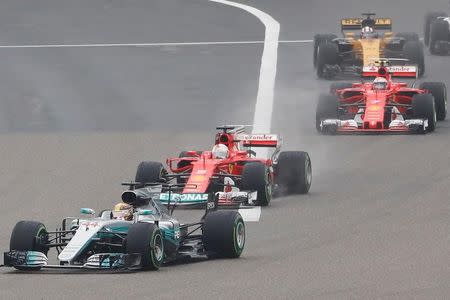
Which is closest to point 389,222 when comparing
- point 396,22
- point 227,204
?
point 227,204

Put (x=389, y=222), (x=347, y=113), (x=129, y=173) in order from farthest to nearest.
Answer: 1. (x=347, y=113)
2. (x=129, y=173)
3. (x=389, y=222)

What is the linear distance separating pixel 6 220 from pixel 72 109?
1458 cm

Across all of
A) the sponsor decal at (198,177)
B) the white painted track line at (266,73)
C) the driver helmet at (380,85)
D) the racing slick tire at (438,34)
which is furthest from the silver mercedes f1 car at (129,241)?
the racing slick tire at (438,34)

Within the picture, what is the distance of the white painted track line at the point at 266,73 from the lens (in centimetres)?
4480

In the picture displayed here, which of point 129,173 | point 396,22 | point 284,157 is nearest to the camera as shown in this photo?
point 284,157

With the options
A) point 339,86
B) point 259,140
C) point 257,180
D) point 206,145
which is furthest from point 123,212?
point 339,86

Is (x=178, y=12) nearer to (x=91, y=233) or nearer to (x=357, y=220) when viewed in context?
(x=357, y=220)

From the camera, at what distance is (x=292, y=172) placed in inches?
1367

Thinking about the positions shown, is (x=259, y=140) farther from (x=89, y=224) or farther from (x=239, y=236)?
(x=89, y=224)

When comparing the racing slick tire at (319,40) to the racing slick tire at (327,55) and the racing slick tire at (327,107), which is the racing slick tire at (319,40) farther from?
the racing slick tire at (327,107)

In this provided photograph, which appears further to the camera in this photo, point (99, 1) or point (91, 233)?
point (99, 1)

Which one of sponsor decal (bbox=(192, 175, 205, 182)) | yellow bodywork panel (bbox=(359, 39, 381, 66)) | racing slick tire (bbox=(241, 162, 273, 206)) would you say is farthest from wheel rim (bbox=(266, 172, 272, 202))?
yellow bodywork panel (bbox=(359, 39, 381, 66))

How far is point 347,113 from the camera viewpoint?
43156 millimetres

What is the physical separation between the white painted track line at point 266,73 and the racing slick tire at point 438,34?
4967 millimetres
